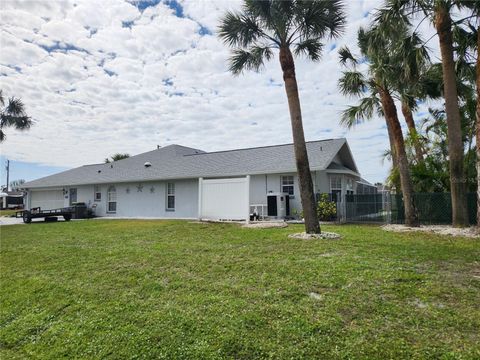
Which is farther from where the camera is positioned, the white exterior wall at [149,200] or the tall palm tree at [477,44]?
the white exterior wall at [149,200]

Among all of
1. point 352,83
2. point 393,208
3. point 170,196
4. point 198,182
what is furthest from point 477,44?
point 170,196

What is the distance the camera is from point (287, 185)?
17.2m

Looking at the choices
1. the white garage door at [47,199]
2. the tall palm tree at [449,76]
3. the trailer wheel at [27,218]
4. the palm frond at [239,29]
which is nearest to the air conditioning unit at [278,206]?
the tall palm tree at [449,76]

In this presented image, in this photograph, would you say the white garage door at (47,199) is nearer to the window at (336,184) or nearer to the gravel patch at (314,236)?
the window at (336,184)

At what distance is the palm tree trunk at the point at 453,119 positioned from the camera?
35.2ft

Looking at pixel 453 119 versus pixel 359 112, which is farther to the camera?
pixel 359 112

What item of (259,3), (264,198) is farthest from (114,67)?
(264,198)

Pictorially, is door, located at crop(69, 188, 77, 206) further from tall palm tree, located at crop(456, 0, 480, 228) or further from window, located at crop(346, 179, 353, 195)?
tall palm tree, located at crop(456, 0, 480, 228)

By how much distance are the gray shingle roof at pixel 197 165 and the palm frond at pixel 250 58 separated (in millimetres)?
6219

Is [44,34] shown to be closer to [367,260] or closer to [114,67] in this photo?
[114,67]

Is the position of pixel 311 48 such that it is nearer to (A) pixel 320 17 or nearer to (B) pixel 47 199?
(A) pixel 320 17

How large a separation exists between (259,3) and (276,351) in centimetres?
945

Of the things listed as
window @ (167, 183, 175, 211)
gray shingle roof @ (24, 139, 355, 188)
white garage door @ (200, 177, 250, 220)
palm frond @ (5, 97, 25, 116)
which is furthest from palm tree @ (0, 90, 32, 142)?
white garage door @ (200, 177, 250, 220)

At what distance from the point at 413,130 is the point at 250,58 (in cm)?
957
